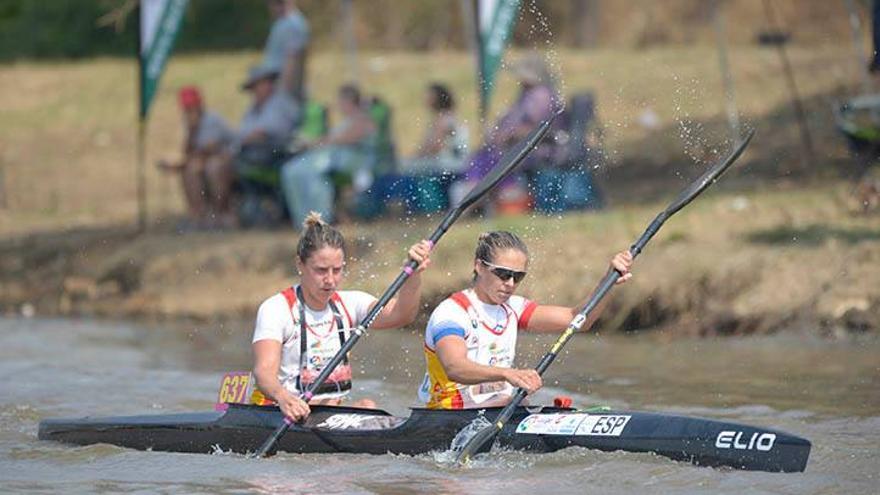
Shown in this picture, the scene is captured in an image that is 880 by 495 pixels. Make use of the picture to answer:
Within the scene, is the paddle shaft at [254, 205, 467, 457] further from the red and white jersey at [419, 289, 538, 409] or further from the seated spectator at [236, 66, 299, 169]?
the seated spectator at [236, 66, 299, 169]

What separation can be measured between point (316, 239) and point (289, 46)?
7654 mm

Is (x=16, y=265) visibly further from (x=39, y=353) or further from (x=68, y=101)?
(x=68, y=101)

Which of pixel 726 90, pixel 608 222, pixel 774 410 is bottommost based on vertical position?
pixel 774 410

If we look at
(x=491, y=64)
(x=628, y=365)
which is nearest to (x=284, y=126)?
(x=491, y=64)

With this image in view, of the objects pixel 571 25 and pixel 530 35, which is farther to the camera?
pixel 571 25

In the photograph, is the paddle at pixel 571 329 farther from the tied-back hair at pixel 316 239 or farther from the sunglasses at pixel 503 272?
the tied-back hair at pixel 316 239

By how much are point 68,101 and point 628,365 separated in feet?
47.6

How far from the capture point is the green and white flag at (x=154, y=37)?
57.0 feet

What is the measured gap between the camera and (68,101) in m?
25.9

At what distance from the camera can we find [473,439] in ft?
30.7

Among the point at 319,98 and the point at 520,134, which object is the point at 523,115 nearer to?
the point at 520,134

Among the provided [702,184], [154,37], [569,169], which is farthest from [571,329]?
[154,37]

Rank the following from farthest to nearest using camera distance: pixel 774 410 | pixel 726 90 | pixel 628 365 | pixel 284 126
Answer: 1. pixel 726 90
2. pixel 284 126
3. pixel 628 365
4. pixel 774 410

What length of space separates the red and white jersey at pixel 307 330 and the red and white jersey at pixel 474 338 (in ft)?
1.89
